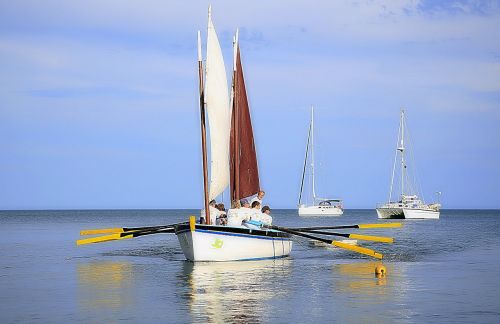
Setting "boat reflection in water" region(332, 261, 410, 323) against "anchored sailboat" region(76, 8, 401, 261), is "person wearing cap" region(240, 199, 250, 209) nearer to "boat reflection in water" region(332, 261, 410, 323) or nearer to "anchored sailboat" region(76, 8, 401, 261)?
"anchored sailboat" region(76, 8, 401, 261)

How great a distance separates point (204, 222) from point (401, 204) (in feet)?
284

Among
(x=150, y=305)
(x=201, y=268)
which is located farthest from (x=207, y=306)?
(x=201, y=268)

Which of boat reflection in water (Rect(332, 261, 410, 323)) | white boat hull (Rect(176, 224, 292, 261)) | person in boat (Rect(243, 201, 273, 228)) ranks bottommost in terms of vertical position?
boat reflection in water (Rect(332, 261, 410, 323))

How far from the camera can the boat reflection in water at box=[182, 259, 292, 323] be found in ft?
62.6

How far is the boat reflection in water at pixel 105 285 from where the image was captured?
21234 millimetres

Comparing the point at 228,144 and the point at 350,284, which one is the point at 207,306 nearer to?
the point at 350,284

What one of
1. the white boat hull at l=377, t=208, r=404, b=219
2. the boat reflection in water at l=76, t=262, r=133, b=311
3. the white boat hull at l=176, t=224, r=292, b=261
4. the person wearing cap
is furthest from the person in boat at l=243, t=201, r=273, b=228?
the white boat hull at l=377, t=208, r=404, b=219

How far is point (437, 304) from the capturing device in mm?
21328

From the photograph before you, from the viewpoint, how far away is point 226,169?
33.5 m

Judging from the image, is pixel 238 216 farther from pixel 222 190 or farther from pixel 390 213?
pixel 390 213

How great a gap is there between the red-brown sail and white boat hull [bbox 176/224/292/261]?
301cm

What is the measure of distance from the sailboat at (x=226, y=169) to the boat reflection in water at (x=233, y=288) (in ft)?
1.91

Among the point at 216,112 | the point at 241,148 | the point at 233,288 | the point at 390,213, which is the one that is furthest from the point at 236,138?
the point at 390,213

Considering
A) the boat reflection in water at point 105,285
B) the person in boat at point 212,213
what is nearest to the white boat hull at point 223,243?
the person in boat at point 212,213
